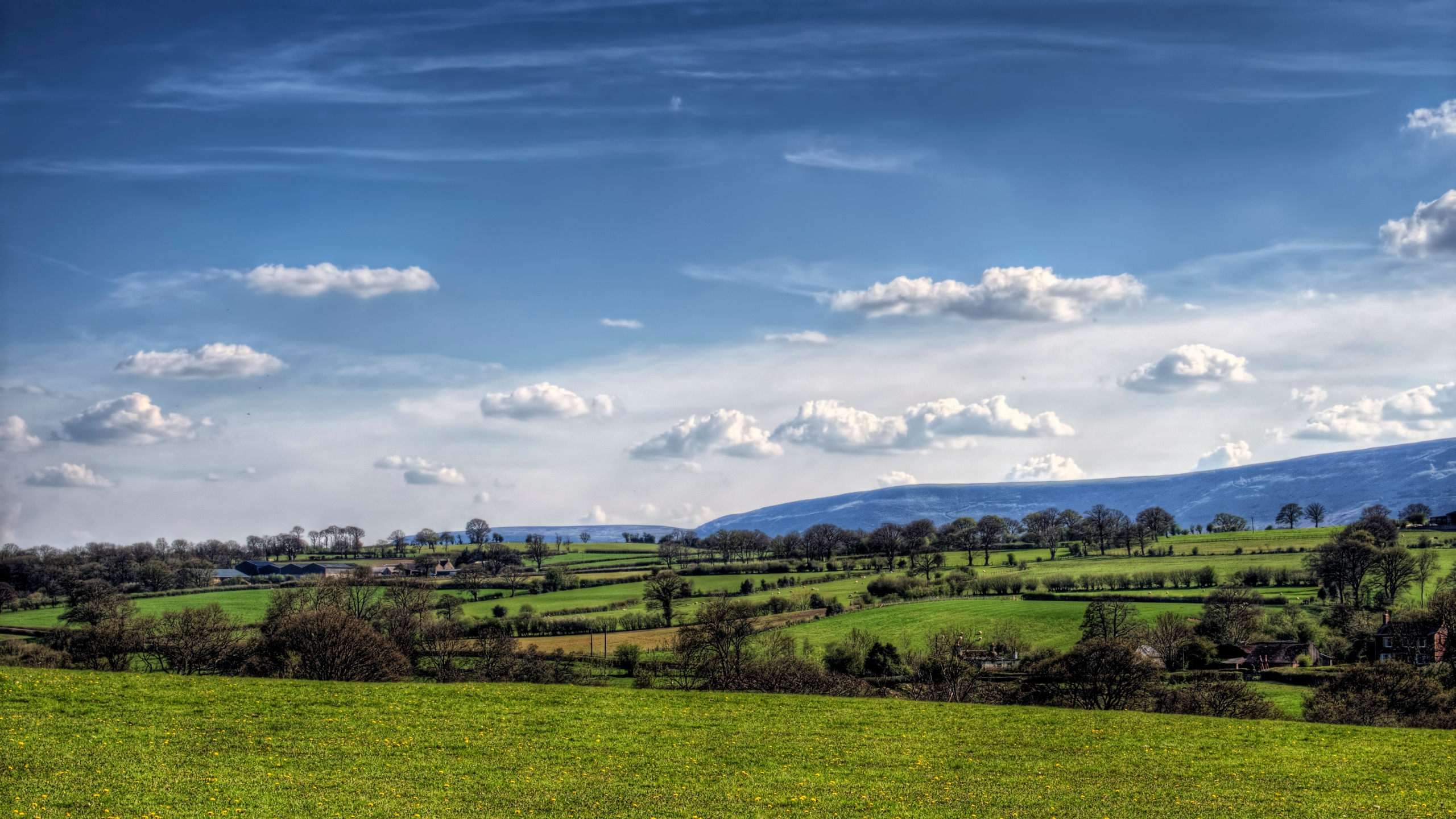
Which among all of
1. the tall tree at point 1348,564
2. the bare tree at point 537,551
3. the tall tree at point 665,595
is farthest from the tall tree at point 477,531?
the tall tree at point 1348,564

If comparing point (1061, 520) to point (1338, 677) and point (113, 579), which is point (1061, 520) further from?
point (113, 579)

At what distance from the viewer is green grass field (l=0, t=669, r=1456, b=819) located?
20.4m

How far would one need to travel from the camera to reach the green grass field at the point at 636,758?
20.4m

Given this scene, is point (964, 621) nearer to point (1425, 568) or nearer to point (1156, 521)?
point (1425, 568)

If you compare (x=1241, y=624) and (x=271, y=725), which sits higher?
(x=271, y=725)

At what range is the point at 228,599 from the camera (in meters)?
116

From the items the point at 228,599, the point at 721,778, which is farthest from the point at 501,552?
the point at 721,778

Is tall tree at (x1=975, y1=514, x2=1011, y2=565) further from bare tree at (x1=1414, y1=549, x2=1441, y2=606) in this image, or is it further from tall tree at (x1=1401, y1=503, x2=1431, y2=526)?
tall tree at (x1=1401, y1=503, x2=1431, y2=526)

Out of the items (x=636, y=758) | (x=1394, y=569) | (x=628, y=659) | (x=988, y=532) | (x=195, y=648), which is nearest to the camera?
(x=636, y=758)

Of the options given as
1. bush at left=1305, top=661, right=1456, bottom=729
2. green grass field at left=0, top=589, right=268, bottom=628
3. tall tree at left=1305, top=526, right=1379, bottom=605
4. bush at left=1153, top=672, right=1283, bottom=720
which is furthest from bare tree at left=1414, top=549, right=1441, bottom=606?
green grass field at left=0, top=589, right=268, bottom=628

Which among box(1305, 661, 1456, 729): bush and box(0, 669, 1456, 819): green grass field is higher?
box(0, 669, 1456, 819): green grass field

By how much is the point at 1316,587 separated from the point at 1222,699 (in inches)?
3278

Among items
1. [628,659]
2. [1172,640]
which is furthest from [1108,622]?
[628,659]

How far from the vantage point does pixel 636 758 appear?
26297 mm
